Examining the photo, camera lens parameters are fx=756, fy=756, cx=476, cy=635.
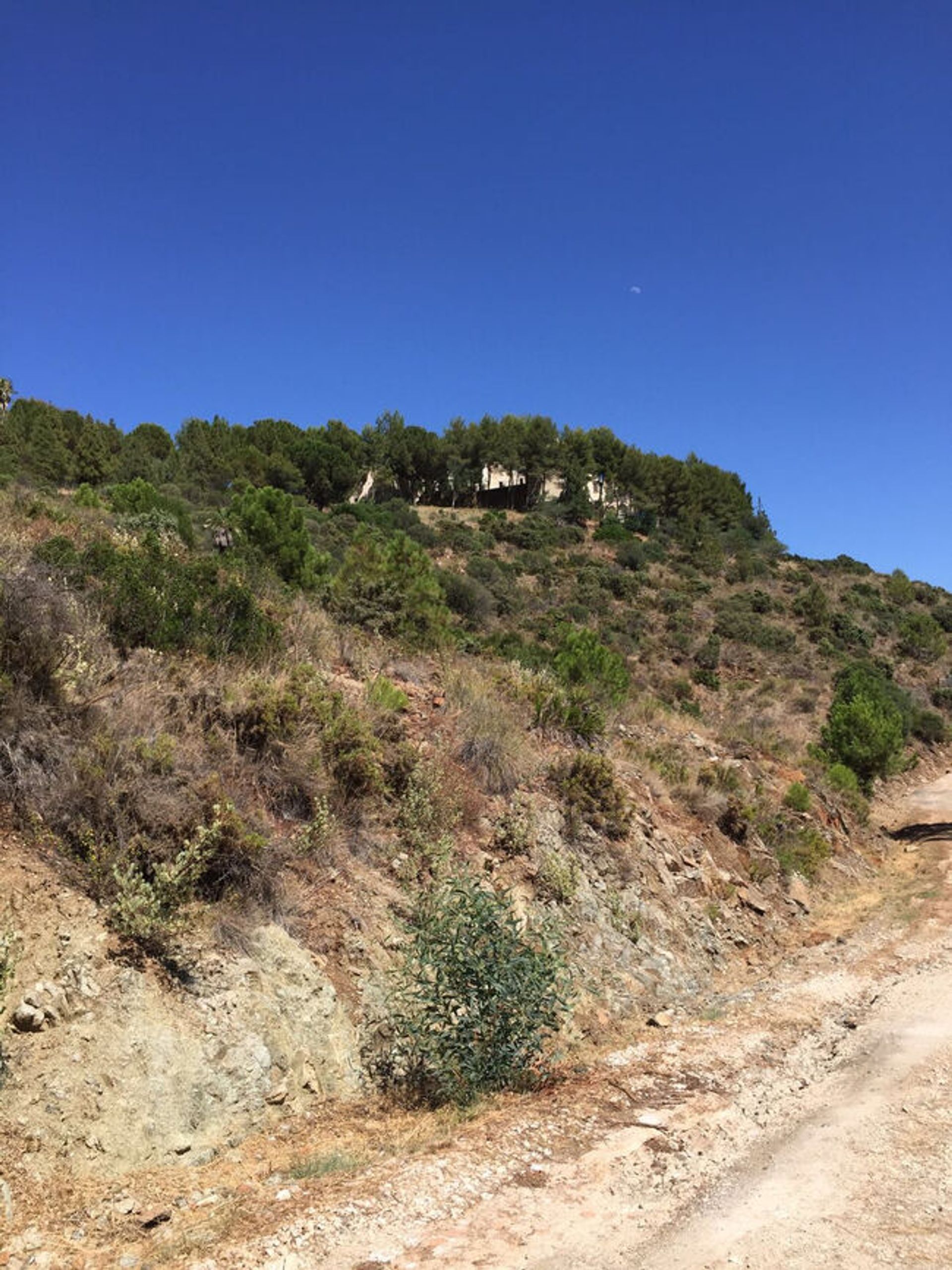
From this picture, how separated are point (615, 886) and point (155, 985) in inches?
222

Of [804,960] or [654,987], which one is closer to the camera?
[654,987]

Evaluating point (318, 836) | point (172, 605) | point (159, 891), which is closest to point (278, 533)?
point (172, 605)

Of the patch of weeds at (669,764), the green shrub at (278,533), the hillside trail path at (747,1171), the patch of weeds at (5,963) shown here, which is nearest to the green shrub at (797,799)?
the patch of weeds at (669,764)

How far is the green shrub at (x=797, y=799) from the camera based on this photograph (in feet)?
46.9

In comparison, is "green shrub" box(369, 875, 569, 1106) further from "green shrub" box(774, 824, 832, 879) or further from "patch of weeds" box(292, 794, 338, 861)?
"green shrub" box(774, 824, 832, 879)

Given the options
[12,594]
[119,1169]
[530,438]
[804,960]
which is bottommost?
[804,960]

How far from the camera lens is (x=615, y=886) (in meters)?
8.91

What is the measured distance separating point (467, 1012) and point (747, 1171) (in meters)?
1.96

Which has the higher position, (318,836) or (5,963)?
(318,836)

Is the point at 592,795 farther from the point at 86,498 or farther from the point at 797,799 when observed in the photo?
the point at 86,498

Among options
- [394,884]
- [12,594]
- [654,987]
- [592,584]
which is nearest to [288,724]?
[394,884]

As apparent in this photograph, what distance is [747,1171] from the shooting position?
175 inches

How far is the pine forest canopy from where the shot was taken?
3838cm

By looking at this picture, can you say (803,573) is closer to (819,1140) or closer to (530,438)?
(530,438)
